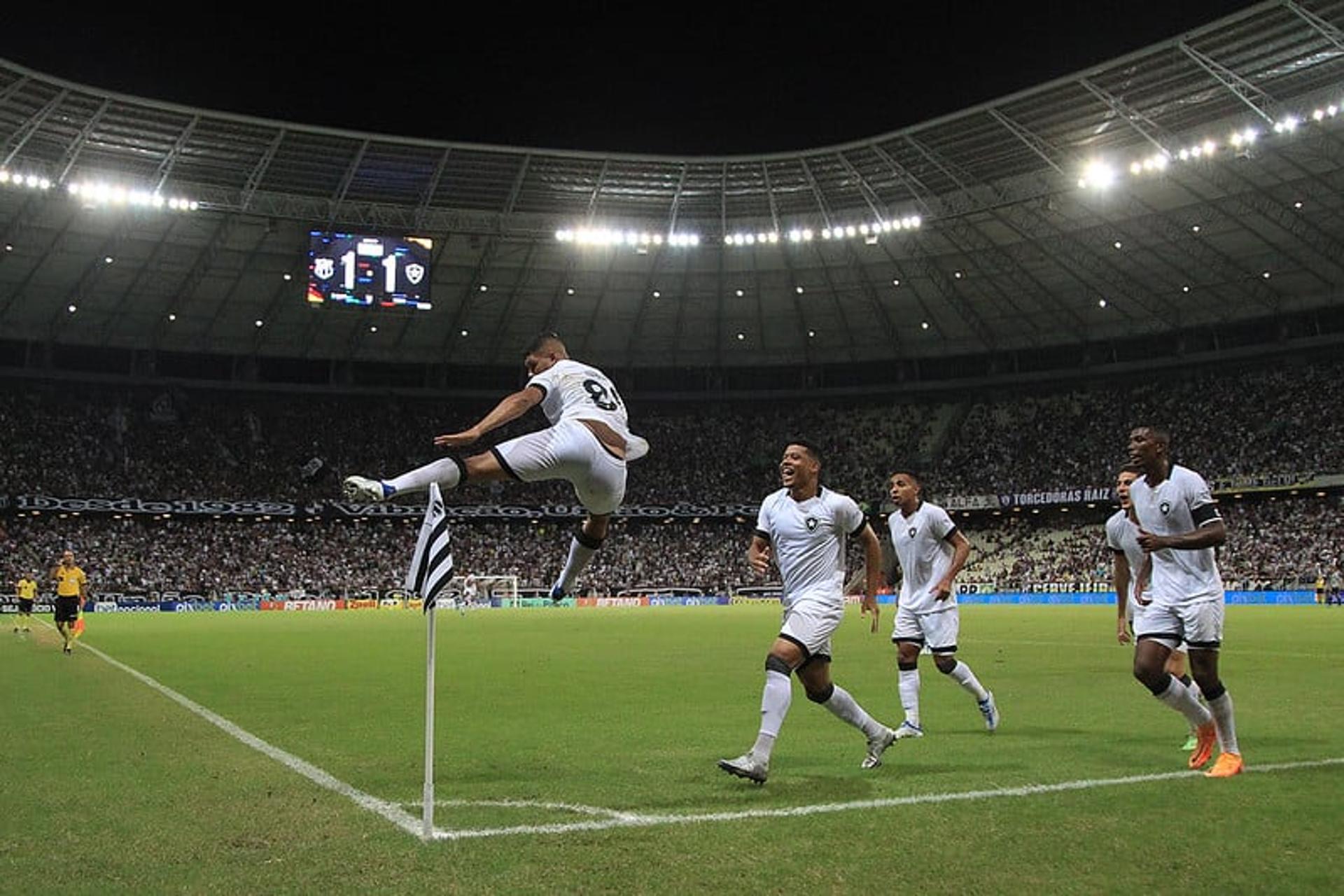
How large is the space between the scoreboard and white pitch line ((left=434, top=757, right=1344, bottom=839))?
146 feet

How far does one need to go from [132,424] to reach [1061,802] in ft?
239

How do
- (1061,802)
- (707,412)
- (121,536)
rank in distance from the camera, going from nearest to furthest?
(1061,802) → (121,536) → (707,412)

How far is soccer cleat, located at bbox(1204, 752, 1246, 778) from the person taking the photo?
909 centimetres

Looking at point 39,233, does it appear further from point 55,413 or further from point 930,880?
point 930,880

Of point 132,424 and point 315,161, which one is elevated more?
point 315,161

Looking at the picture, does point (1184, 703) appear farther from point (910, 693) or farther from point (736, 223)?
point (736, 223)

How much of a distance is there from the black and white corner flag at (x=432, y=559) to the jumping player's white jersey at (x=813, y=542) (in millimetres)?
3080

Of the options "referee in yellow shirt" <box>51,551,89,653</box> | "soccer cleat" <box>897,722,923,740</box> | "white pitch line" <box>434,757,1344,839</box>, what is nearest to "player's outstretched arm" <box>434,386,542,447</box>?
"white pitch line" <box>434,757,1344,839</box>

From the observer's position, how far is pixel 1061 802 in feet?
26.6

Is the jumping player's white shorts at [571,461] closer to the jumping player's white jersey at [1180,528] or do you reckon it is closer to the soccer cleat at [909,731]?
the soccer cleat at [909,731]

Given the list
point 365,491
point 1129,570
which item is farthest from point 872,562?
point 365,491

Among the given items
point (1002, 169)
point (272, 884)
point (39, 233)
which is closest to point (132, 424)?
point (39, 233)

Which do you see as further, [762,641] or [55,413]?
[55,413]

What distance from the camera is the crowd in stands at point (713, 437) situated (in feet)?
216
